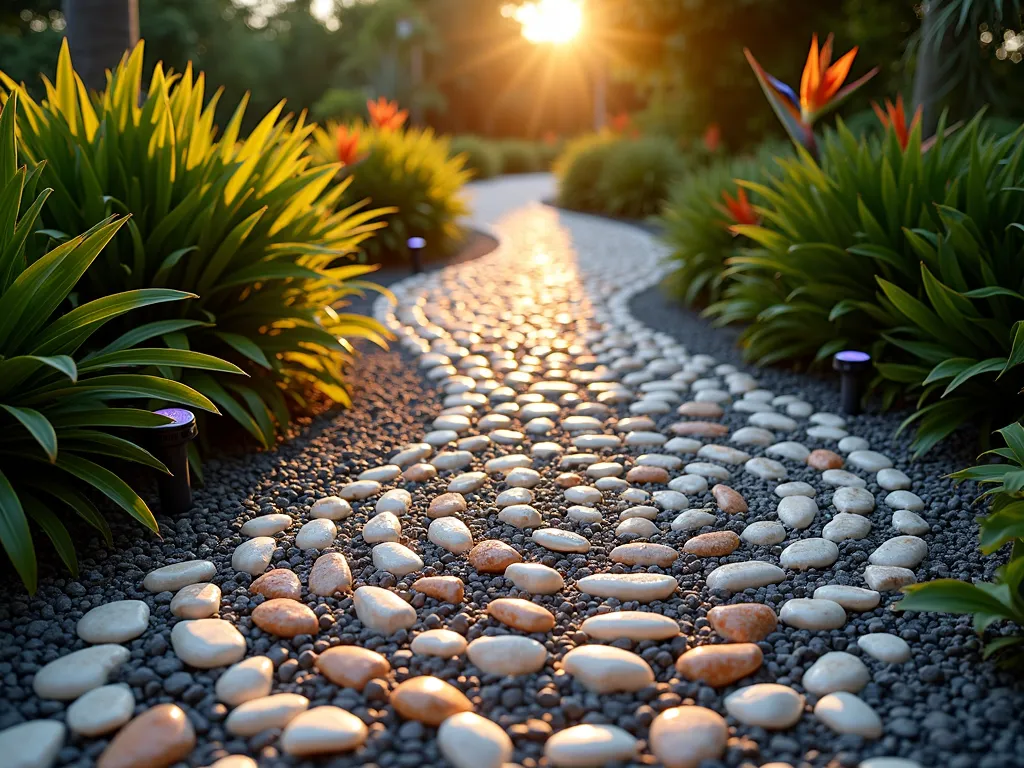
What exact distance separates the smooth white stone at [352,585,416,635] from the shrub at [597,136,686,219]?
7.73 meters

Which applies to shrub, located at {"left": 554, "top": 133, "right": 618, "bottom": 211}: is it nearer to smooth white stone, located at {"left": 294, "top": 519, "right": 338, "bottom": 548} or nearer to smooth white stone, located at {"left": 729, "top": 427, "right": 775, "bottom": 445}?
smooth white stone, located at {"left": 729, "top": 427, "right": 775, "bottom": 445}

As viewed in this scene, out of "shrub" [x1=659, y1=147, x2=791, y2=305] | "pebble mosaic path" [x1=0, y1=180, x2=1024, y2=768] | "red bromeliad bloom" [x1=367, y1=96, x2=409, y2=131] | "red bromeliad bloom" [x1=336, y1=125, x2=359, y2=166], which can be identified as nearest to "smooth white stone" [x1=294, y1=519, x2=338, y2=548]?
"pebble mosaic path" [x1=0, y1=180, x2=1024, y2=768]

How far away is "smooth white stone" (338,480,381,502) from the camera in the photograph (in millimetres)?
2480

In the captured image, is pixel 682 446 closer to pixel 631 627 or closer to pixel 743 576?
pixel 743 576

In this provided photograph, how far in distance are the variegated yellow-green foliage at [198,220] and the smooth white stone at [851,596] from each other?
1.73 m

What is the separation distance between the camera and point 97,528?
207cm

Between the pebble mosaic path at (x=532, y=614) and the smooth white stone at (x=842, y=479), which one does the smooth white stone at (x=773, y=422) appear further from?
the smooth white stone at (x=842, y=479)

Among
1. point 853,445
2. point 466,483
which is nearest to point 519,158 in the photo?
point 853,445

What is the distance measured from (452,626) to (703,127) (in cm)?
984

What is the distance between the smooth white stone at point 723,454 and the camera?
274 cm

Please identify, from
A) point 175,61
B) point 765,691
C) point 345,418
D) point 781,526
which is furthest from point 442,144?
point 175,61

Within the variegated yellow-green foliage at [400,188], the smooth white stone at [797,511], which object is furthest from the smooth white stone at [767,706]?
the variegated yellow-green foliage at [400,188]

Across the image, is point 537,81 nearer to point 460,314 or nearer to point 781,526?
point 460,314

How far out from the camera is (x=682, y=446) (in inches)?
112
